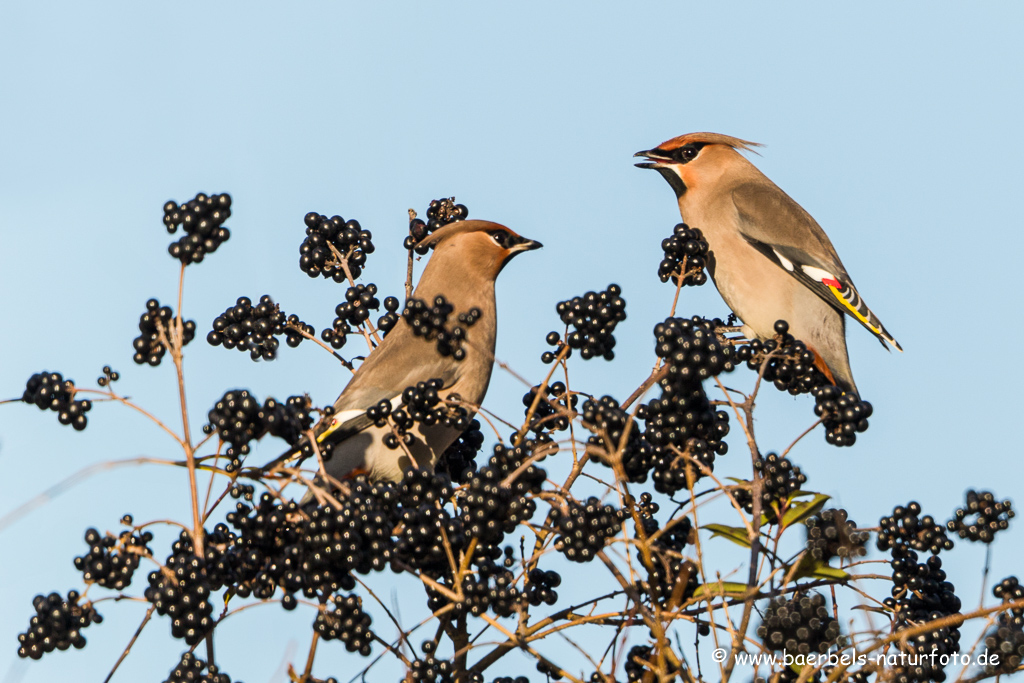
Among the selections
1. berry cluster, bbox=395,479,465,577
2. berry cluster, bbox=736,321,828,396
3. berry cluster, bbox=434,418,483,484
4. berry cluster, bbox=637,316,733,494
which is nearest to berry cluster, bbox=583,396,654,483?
berry cluster, bbox=637,316,733,494

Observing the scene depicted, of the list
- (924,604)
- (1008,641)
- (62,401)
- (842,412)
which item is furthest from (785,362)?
(62,401)

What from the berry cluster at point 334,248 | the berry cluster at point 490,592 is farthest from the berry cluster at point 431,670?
the berry cluster at point 334,248

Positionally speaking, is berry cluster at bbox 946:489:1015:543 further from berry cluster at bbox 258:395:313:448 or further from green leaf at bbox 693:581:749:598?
berry cluster at bbox 258:395:313:448

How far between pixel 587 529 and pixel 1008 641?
125cm

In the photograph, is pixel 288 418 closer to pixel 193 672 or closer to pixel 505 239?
pixel 193 672

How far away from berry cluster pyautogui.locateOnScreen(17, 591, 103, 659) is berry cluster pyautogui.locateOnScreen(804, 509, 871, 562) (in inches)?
73.2

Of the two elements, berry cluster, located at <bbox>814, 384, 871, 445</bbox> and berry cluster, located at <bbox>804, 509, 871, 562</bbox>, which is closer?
berry cluster, located at <bbox>804, 509, 871, 562</bbox>

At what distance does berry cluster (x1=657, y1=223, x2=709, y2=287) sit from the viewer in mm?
4215

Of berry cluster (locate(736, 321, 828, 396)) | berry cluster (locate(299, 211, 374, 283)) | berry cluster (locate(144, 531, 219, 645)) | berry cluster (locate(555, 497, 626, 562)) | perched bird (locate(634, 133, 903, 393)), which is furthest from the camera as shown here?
perched bird (locate(634, 133, 903, 393))

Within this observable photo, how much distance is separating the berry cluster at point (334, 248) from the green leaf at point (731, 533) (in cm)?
189

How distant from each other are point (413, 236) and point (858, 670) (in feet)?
8.56

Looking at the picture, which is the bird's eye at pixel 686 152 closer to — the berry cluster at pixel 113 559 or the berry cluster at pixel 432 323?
the berry cluster at pixel 432 323

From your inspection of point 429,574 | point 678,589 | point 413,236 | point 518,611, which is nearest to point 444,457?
point 413,236

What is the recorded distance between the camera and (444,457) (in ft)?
15.0
